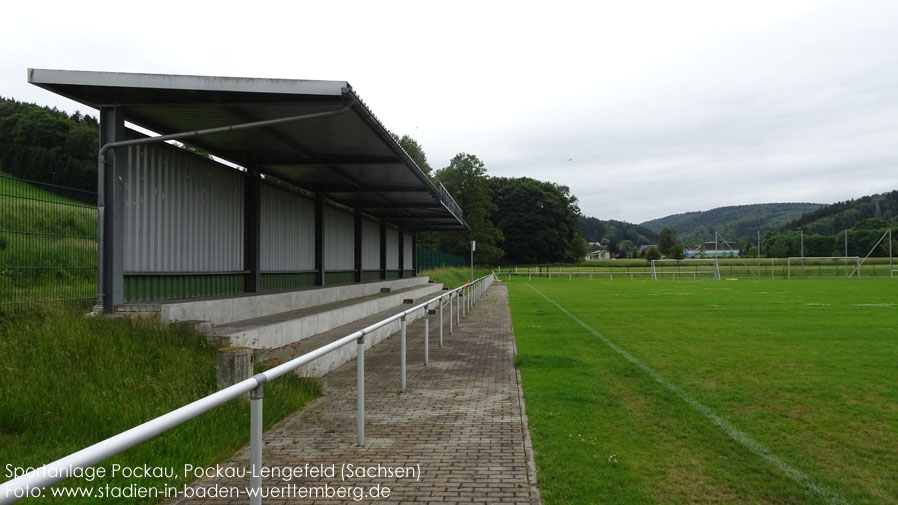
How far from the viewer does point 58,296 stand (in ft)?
26.6

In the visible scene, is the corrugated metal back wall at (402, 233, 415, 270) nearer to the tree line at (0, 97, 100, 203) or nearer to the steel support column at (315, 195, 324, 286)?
the steel support column at (315, 195, 324, 286)

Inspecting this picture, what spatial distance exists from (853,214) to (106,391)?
501 feet

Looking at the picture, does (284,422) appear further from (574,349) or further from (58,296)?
(574,349)

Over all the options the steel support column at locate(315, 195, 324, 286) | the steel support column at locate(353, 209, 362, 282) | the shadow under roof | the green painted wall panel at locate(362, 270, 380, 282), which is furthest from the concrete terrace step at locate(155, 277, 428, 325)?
the green painted wall panel at locate(362, 270, 380, 282)

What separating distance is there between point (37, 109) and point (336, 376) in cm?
2734

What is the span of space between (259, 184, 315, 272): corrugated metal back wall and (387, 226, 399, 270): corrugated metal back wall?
10.6 meters

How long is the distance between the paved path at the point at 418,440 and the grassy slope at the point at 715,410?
28cm

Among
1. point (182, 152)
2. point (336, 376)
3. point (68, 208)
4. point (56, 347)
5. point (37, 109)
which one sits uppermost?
point (37, 109)

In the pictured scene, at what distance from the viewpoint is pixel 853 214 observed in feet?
426

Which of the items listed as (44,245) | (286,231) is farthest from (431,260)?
(44,245)

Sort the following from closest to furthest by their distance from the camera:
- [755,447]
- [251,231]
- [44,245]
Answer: [755,447] < [44,245] < [251,231]

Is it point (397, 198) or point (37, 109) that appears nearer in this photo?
point (397, 198)

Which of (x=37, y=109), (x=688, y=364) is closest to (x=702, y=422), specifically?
(x=688, y=364)

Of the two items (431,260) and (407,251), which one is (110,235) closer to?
(407,251)
